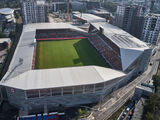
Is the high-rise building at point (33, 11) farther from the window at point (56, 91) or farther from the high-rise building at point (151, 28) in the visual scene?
the window at point (56, 91)

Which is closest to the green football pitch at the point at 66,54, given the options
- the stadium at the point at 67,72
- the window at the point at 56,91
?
the stadium at the point at 67,72

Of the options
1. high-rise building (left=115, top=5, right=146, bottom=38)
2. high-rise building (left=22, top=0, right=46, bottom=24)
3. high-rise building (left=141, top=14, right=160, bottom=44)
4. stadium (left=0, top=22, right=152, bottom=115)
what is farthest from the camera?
high-rise building (left=22, top=0, right=46, bottom=24)

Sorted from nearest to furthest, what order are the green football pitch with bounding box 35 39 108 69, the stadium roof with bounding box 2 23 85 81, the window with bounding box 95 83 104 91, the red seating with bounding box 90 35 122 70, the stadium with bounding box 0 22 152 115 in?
the stadium with bounding box 0 22 152 115, the window with bounding box 95 83 104 91, the stadium roof with bounding box 2 23 85 81, the red seating with bounding box 90 35 122 70, the green football pitch with bounding box 35 39 108 69

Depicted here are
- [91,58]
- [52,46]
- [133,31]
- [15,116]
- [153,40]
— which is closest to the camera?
[15,116]

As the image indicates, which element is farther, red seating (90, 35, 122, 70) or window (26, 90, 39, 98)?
red seating (90, 35, 122, 70)

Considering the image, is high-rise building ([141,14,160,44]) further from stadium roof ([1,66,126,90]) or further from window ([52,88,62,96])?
window ([52,88,62,96])

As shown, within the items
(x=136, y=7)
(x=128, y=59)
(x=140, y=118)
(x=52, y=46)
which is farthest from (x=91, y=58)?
(x=136, y=7)

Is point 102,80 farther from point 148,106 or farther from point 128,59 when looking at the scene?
point 128,59

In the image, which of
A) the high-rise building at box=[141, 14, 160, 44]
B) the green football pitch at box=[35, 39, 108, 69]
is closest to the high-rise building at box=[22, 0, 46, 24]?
the green football pitch at box=[35, 39, 108, 69]
